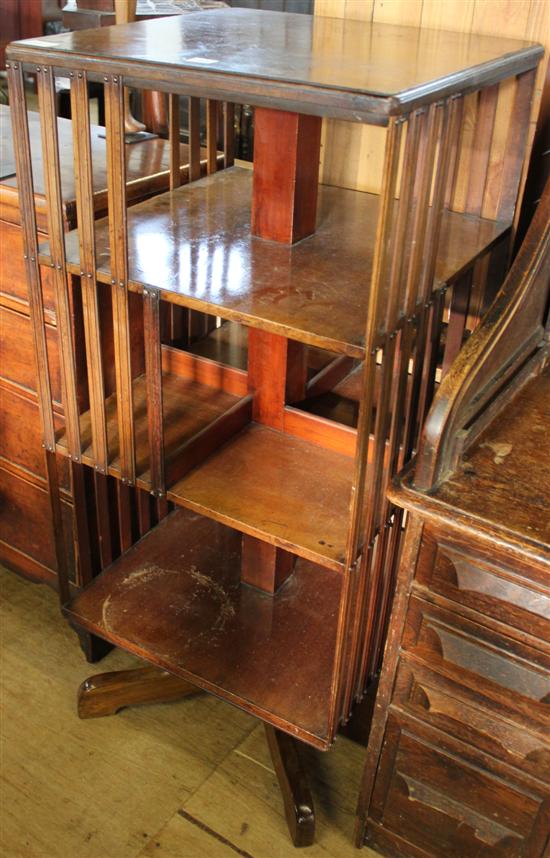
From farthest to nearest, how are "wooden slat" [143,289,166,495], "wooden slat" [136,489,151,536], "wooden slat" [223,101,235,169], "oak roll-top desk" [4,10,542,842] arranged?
"wooden slat" [136,489,151,536], "wooden slat" [223,101,235,169], "wooden slat" [143,289,166,495], "oak roll-top desk" [4,10,542,842]

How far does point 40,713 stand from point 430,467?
129 centimetres

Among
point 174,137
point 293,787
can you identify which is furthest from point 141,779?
point 174,137

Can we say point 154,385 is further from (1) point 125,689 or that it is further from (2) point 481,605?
(1) point 125,689

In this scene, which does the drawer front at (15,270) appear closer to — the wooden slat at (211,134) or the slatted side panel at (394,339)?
the wooden slat at (211,134)

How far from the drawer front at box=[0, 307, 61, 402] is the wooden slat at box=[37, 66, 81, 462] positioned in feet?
0.83

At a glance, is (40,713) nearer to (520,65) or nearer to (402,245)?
(402,245)

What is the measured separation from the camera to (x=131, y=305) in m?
1.87

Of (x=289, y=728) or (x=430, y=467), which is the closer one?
(x=430, y=467)

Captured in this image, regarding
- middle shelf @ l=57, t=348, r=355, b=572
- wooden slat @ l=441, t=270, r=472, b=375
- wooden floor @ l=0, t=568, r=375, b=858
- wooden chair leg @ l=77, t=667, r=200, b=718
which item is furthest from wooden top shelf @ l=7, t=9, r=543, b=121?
wooden floor @ l=0, t=568, r=375, b=858

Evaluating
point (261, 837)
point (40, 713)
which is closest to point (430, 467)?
point (261, 837)

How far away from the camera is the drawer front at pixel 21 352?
6.31 ft

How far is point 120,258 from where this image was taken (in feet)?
4.71

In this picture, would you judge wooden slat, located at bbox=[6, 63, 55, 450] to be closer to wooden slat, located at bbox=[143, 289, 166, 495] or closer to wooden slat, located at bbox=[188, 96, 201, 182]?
wooden slat, located at bbox=[143, 289, 166, 495]

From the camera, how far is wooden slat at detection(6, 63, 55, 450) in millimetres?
1397
